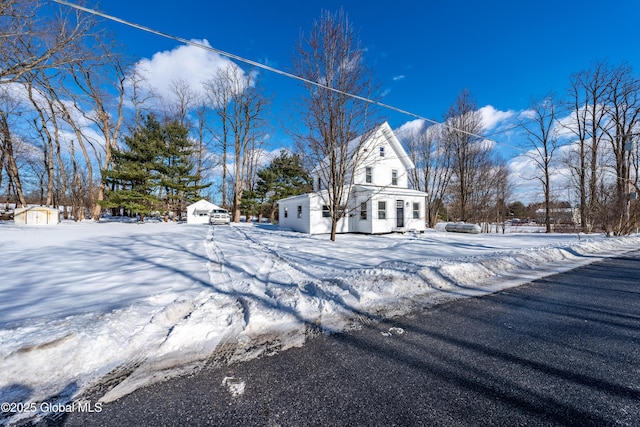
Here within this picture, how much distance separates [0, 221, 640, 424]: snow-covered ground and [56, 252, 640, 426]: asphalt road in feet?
1.03

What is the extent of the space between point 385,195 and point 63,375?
47.4ft

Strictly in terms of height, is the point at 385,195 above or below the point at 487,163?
below

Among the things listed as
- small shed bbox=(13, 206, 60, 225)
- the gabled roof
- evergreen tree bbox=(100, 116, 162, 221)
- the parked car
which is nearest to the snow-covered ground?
the gabled roof

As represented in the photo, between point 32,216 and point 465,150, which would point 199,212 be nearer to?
point 32,216

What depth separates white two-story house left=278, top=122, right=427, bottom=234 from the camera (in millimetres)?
14516

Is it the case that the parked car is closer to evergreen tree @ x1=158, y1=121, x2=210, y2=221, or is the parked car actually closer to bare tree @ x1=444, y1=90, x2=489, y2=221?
evergreen tree @ x1=158, y1=121, x2=210, y2=221

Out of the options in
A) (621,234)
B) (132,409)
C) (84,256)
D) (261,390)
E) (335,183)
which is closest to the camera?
(132,409)

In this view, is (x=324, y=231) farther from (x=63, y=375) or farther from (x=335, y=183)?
(x=63, y=375)

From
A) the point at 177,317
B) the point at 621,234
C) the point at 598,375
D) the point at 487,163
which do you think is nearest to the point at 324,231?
the point at 177,317

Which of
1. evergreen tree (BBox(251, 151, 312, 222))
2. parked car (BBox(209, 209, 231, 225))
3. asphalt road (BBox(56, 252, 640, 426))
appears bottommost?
asphalt road (BBox(56, 252, 640, 426))

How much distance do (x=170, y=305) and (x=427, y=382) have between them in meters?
3.04

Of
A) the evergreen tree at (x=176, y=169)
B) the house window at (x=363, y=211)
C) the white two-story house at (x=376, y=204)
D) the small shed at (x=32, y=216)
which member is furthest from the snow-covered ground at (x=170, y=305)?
the evergreen tree at (x=176, y=169)

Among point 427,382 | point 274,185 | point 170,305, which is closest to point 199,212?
point 274,185

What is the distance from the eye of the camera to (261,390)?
184 cm
